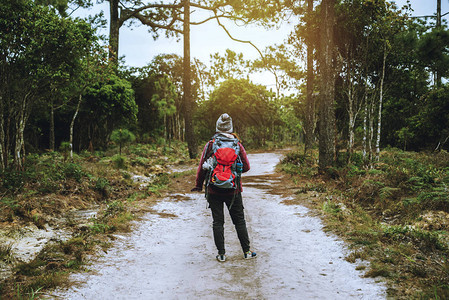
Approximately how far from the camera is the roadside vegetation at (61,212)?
12.0ft

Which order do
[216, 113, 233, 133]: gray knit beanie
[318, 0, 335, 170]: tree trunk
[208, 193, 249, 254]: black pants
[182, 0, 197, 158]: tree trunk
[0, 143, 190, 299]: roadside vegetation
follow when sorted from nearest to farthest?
[0, 143, 190, 299]: roadside vegetation < [208, 193, 249, 254]: black pants < [216, 113, 233, 133]: gray knit beanie < [318, 0, 335, 170]: tree trunk < [182, 0, 197, 158]: tree trunk

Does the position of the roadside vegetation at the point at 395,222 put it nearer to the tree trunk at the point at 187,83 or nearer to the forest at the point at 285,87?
the forest at the point at 285,87

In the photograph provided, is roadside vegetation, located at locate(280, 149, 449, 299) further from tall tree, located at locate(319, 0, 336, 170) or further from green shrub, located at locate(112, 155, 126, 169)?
green shrub, located at locate(112, 155, 126, 169)

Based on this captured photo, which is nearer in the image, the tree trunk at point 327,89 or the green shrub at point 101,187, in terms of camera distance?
the green shrub at point 101,187

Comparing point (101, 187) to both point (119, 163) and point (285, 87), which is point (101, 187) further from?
point (285, 87)

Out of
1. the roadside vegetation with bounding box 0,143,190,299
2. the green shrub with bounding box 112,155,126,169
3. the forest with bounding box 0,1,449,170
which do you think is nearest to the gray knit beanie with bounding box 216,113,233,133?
the roadside vegetation with bounding box 0,143,190,299

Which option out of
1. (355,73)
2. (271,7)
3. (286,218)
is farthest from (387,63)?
(286,218)

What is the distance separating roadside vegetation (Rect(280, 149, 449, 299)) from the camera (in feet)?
11.3

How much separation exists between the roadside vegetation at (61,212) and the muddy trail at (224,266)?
287 millimetres

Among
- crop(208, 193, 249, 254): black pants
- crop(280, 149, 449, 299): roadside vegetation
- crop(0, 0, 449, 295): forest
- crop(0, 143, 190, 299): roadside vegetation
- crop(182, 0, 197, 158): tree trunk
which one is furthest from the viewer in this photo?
crop(182, 0, 197, 158): tree trunk

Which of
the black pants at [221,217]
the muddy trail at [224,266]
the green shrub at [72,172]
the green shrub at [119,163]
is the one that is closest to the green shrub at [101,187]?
the green shrub at [72,172]

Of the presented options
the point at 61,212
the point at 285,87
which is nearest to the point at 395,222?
the point at 61,212

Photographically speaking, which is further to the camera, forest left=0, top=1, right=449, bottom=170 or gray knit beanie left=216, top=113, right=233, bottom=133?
forest left=0, top=1, right=449, bottom=170

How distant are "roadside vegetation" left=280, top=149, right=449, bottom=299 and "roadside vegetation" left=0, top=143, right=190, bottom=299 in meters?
3.95
